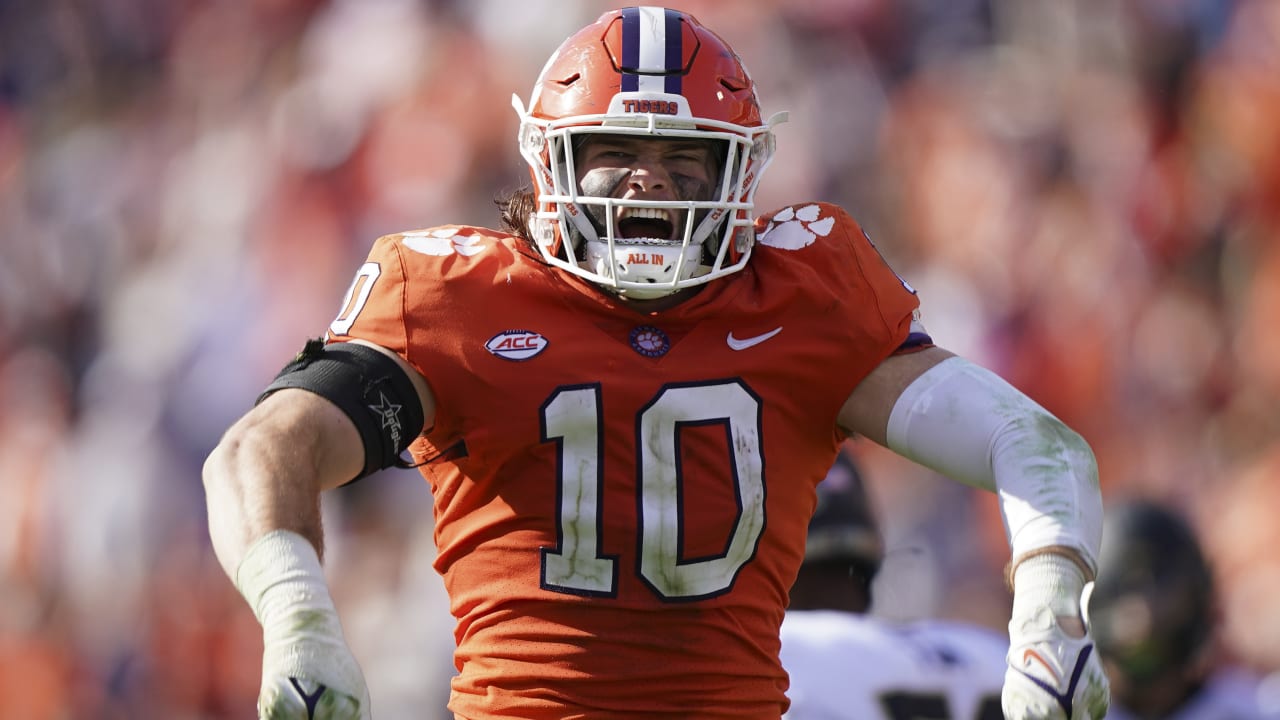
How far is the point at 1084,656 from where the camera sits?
212 cm

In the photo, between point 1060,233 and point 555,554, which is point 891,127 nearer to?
point 1060,233

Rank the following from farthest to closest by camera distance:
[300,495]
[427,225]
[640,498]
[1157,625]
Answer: [427,225], [1157,625], [640,498], [300,495]

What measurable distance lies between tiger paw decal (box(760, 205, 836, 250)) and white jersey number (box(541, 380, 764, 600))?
35cm

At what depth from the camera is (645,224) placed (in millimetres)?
2637

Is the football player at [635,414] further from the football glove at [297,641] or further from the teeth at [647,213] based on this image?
the football glove at [297,641]

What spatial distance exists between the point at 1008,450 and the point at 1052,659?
381 mm

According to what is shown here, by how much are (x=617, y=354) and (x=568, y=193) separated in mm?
299

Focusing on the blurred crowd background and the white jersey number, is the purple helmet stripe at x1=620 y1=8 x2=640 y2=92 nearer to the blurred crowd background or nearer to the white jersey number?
the white jersey number

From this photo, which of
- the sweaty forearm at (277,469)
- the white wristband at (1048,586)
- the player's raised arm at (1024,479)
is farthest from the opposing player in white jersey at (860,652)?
the sweaty forearm at (277,469)

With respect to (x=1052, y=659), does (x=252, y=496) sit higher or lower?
higher

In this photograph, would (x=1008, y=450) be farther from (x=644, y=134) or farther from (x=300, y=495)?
(x=300, y=495)

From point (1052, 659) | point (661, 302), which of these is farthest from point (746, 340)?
point (1052, 659)

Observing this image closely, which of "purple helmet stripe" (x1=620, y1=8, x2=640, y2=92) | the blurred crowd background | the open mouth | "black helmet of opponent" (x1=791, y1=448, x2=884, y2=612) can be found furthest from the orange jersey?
the blurred crowd background

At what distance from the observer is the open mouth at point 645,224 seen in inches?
103
